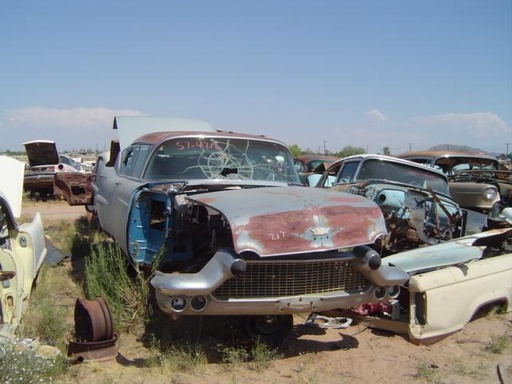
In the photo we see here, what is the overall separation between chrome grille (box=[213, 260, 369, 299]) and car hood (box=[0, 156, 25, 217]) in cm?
281

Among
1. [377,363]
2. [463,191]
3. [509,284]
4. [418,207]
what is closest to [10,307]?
[377,363]

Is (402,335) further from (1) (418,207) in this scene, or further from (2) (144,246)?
(2) (144,246)

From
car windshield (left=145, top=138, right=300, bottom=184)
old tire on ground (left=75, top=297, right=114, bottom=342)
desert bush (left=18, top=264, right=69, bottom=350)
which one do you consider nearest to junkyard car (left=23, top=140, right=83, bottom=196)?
car windshield (left=145, top=138, right=300, bottom=184)

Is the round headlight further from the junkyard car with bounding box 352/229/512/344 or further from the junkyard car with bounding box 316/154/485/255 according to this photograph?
the junkyard car with bounding box 352/229/512/344

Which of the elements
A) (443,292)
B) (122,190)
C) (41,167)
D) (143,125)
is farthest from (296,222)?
(41,167)

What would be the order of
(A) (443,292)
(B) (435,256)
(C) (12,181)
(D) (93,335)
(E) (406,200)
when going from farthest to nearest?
→ (E) (406,200)
(C) (12,181)
(B) (435,256)
(A) (443,292)
(D) (93,335)

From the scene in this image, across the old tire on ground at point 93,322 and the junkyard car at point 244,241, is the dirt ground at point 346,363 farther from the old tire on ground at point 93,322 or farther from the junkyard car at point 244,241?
the junkyard car at point 244,241

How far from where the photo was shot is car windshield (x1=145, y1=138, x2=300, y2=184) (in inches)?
229

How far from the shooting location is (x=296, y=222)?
4.01m

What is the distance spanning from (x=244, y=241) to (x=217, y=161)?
2.27m

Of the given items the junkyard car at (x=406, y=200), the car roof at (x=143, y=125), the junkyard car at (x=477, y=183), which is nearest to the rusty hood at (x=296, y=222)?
Result: the junkyard car at (x=406, y=200)

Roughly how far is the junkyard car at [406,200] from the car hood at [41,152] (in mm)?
12684

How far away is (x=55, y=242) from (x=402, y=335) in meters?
6.80

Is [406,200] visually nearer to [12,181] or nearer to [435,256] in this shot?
[435,256]
